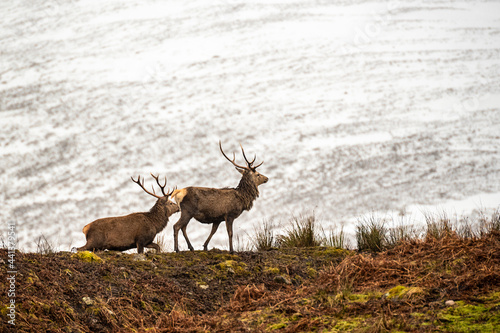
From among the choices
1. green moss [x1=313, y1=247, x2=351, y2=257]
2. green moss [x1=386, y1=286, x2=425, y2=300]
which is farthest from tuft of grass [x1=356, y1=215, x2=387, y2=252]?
green moss [x1=386, y1=286, x2=425, y2=300]

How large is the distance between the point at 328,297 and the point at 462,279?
4.17 feet

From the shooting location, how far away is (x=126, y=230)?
398 inches

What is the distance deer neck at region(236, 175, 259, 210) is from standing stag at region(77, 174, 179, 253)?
163 cm

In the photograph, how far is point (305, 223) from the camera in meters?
10.9

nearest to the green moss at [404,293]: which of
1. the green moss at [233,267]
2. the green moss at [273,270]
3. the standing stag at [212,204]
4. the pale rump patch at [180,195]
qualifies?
the green moss at [273,270]

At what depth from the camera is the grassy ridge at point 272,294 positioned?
4.55m

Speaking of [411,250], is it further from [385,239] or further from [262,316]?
[385,239]

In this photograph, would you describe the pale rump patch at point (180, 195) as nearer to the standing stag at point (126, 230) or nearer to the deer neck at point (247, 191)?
the standing stag at point (126, 230)

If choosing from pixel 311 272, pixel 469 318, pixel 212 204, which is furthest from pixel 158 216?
pixel 469 318

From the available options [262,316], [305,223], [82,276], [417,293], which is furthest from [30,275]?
[305,223]

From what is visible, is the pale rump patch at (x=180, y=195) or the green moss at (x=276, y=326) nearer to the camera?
the green moss at (x=276, y=326)

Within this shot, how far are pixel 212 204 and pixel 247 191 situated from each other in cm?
102

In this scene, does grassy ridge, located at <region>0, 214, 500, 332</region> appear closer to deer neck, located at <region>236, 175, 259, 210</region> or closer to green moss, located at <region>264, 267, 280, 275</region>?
green moss, located at <region>264, 267, 280, 275</region>

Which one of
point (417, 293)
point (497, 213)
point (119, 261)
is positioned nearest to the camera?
point (417, 293)
